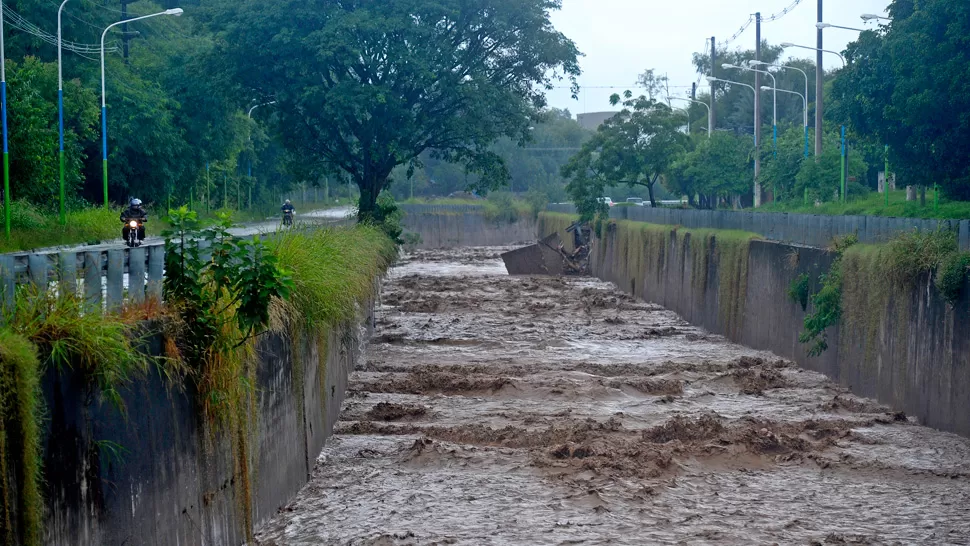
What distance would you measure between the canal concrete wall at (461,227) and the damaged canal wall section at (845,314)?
4164 cm

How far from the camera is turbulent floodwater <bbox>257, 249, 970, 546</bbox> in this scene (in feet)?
38.3

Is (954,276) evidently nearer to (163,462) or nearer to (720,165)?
(163,462)

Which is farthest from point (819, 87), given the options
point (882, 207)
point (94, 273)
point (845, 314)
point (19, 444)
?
point (19, 444)

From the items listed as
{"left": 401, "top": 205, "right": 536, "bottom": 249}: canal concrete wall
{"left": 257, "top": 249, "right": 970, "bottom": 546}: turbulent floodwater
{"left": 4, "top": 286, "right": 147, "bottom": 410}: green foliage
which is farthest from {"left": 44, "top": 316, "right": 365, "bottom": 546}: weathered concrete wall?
{"left": 401, "top": 205, "right": 536, "bottom": 249}: canal concrete wall

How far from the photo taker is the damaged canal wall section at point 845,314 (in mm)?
15904

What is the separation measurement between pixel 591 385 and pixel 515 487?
6965 millimetres

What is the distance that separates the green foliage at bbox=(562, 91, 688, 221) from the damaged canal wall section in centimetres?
1566

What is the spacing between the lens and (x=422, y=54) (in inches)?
1383

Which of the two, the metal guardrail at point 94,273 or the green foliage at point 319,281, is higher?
the metal guardrail at point 94,273

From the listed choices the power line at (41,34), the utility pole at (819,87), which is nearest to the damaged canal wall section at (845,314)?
the utility pole at (819,87)

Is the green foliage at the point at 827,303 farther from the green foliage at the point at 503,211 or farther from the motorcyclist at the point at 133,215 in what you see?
the green foliage at the point at 503,211

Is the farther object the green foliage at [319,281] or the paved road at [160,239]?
the green foliage at [319,281]

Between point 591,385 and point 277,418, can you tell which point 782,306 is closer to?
point 591,385

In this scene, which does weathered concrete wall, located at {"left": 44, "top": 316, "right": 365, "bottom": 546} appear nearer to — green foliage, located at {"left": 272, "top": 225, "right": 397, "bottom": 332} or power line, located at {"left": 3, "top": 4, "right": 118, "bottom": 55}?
green foliage, located at {"left": 272, "top": 225, "right": 397, "bottom": 332}
